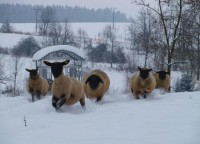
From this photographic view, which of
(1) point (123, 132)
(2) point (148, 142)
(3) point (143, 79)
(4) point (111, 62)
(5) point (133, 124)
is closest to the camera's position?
(2) point (148, 142)

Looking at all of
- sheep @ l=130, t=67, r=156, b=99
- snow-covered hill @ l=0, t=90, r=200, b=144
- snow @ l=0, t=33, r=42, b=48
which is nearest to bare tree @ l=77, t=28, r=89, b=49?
snow @ l=0, t=33, r=42, b=48

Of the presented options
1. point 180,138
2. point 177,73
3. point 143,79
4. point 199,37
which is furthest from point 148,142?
point 177,73

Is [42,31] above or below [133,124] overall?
above

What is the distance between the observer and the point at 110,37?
63.5 m

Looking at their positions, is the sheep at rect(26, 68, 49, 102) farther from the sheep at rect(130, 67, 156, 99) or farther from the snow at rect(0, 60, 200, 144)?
the snow at rect(0, 60, 200, 144)

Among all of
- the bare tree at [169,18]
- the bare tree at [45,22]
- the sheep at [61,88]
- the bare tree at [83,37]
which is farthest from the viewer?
the bare tree at [83,37]

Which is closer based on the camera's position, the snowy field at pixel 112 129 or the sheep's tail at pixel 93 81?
the snowy field at pixel 112 129

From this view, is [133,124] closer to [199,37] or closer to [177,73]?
[199,37]

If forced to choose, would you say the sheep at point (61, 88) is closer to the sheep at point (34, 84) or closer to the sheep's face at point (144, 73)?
the sheep's face at point (144, 73)

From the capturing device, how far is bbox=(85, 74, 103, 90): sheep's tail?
1384 cm

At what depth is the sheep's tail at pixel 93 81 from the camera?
13841 millimetres

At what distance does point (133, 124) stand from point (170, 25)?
1531 centimetres

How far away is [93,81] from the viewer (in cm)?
1389

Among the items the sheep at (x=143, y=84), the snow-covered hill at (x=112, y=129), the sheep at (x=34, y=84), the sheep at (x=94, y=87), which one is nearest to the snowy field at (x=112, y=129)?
the snow-covered hill at (x=112, y=129)
